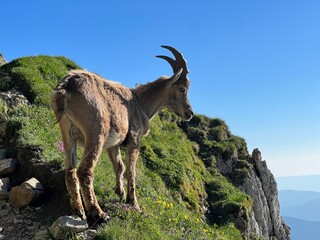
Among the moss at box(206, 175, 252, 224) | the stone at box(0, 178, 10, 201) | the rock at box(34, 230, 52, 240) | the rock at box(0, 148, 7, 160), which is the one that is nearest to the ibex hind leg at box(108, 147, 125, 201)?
the rock at box(34, 230, 52, 240)

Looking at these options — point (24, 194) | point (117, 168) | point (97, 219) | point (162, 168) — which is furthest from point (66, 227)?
point (162, 168)

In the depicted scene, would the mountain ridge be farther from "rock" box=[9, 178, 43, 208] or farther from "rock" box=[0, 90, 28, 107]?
"rock" box=[9, 178, 43, 208]

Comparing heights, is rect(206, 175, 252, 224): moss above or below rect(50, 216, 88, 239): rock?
above

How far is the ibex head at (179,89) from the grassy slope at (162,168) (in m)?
2.78

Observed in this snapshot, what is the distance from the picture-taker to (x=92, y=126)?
7.23 meters

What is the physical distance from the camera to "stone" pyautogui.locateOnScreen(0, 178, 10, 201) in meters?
8.57

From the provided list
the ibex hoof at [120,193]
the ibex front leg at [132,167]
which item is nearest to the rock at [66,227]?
the ibex front leg at [132,167]

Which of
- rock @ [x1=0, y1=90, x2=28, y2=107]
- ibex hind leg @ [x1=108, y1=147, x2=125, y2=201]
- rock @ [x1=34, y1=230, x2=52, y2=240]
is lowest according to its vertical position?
rock @ [x1=34, y1=230, x2=52, y2=240]

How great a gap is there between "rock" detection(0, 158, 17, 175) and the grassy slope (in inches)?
23.6

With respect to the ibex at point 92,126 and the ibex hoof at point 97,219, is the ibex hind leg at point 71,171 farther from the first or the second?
the ibex hoof at point 97,219

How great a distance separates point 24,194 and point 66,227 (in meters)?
1.88

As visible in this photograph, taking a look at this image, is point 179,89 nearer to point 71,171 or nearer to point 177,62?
point 177,62

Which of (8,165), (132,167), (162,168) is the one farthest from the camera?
(162,168)

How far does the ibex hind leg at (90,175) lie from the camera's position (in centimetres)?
704
